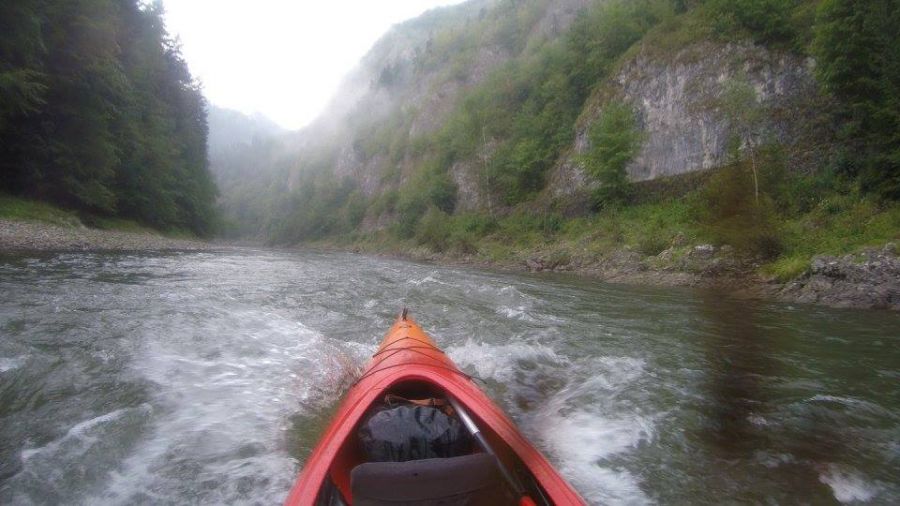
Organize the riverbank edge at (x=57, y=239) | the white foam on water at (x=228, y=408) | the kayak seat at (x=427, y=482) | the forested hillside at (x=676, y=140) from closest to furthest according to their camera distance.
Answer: the kayak seat at (x=427, y=482) → the white foam on water at (x=228, y=408) → the forested hillside at (x=676, y=140) → the riverbank edge at (x=57, y=239)

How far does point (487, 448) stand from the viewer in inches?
106

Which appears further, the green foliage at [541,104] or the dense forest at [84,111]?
the green foliage at [541,104]

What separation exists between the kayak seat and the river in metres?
1.28

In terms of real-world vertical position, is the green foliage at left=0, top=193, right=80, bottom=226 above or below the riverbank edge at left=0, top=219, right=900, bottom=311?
above

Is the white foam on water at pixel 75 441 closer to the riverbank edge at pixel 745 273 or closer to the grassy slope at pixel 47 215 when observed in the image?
the riverbank edge at pixel 745 273

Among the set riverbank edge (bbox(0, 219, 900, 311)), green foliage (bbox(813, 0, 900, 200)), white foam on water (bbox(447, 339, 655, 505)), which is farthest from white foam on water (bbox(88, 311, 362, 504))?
green foliage (bbox(813, 0, 900, 200))

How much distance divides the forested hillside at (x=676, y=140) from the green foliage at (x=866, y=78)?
5cm

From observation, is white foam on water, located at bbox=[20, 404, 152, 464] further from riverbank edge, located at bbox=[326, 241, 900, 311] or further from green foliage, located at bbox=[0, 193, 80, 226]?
green foliage, located at bbox=[0, 193, 80, 226]

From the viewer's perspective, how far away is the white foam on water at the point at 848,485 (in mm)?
3032

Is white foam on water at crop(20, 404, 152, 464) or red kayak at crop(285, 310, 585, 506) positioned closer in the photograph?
red kayak at crop(285, 310, 585, 506)

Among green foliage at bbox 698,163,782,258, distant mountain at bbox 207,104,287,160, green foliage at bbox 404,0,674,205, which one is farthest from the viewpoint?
distant mountain at bbox 207,104,287,160

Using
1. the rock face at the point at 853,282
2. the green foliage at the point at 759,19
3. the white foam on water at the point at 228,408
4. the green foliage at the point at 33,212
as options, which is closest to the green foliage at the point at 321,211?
the green foliage at the point at 33,212

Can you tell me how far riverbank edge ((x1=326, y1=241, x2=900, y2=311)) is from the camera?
8711 millimetres

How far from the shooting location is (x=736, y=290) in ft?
36.3
